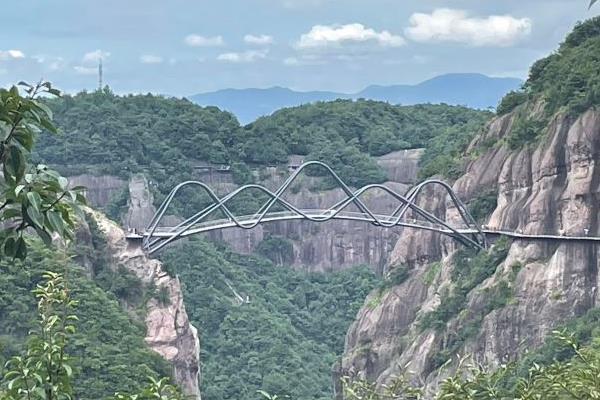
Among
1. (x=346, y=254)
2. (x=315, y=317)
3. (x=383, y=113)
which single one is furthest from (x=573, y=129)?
(x=383, y=113)

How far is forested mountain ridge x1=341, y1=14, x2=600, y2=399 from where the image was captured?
3738 centimetres

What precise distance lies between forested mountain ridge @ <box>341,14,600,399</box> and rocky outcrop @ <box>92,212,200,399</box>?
211 inches

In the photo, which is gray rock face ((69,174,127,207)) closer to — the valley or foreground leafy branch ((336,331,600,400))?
the valley

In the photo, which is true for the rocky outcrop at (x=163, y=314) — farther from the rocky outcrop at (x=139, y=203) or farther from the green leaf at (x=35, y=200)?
the rocky outcrop at (x=139, y=203)

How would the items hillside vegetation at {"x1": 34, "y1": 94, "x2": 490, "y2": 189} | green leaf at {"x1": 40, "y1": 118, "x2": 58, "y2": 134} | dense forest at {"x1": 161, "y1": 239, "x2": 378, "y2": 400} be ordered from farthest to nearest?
hillside vegetation at {"x1": 34, "y1": 94, "x2": 490, "y2": 189}
dense forest at {"x1": 161, "y1": 239, "x2": 378, "y2": 400}
green leaf at {"x1": 40, "y1": 118, "x2": 58, "y2": 134}

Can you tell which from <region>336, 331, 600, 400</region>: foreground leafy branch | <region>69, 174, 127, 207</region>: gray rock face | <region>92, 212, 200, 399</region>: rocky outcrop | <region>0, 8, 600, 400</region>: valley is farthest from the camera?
<region>69, 174, 127, 207</region>: gray rock face

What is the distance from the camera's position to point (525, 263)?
39.7 meters

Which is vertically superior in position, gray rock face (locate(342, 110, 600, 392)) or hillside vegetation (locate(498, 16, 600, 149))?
hillside vegetation (locate(498, 16, 600, 149))

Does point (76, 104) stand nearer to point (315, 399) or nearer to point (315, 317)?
point (315, 317)

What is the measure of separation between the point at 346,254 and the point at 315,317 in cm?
1076

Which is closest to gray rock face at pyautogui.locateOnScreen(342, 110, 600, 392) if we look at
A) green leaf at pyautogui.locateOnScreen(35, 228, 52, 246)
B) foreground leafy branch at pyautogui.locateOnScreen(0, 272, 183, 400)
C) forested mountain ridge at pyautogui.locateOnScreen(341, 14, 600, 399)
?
forested mountain ridge at pyautogui.locateOnScreen(341, 14, 600, 399)

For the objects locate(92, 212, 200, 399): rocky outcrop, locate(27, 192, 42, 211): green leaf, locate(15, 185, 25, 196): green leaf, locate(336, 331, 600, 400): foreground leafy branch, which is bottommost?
locate(92, 212, 200, 399): rocky outcrop

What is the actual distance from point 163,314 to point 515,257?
35.7 ft

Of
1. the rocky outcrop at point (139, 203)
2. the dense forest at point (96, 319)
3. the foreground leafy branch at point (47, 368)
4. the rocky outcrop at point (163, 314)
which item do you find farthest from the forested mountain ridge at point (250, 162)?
the foreground leafy branch at point (47, 368)
